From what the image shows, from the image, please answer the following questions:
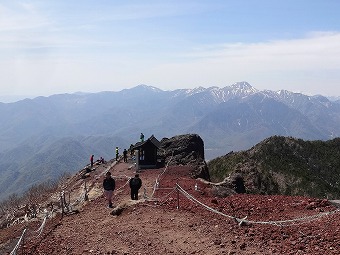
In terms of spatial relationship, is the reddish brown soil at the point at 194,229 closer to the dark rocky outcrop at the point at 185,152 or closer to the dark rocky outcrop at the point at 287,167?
the dark rocky outcrop at the point at 185,152

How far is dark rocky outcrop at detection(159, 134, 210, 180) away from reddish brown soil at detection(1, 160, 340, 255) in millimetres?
18617

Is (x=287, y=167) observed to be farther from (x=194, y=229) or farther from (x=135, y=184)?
(x=194, y=229)

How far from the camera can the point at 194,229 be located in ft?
52.2

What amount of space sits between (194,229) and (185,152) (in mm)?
29290

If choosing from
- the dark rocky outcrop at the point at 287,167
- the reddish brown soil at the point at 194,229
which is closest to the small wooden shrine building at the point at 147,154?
the dark rocky outcrop at the point at 287,167

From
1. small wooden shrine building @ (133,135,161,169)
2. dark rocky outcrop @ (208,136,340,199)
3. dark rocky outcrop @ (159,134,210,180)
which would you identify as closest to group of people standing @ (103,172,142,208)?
dark rocky outcrop @ (159,134,210,180)

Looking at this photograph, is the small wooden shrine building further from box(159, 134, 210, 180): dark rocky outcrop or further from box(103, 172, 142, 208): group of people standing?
box(103, 172, 142, 208): group of people standing

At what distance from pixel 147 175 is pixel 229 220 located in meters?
18.9

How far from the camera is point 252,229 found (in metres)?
14.7

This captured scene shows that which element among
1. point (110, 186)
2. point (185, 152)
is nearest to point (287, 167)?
point (185, 152)

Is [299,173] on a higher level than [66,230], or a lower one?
lower

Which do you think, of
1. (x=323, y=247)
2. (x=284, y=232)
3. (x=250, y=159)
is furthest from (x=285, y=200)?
(x=250, y=159)

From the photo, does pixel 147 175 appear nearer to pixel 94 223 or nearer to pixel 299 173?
pixel 94 223

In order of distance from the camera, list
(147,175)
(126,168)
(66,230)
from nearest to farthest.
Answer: (66,230) < (147,175) < (126,168)
